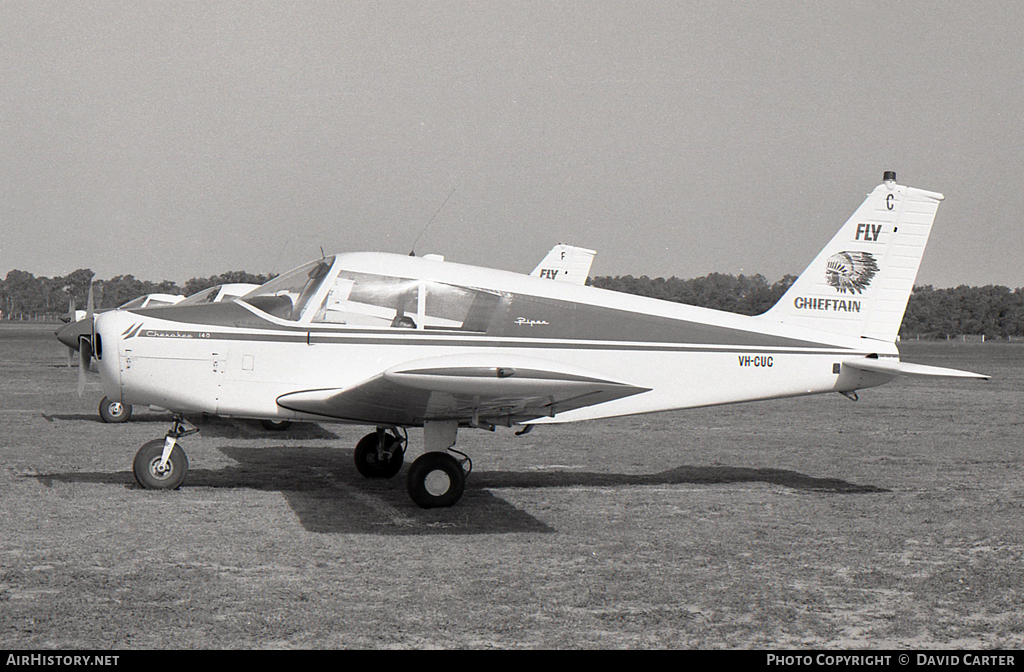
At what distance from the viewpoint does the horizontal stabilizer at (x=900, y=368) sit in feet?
27.2

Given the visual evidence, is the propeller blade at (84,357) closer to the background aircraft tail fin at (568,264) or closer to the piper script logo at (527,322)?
the piper script logo at (527,322)

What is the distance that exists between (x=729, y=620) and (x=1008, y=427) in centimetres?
1255

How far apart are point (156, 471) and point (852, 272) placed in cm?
680

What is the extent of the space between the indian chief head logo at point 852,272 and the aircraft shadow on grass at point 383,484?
6.51 feet

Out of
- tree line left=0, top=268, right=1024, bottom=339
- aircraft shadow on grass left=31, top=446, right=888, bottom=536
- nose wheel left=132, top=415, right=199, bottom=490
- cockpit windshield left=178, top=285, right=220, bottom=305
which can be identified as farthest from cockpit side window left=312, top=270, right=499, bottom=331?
tree line left=0, top=268, right=1024, bottom=339

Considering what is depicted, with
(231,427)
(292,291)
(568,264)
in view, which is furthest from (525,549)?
(568,264)

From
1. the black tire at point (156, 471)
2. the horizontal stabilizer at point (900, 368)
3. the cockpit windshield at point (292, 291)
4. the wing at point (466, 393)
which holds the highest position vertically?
the horizontal stabilizer at point (900, 368)

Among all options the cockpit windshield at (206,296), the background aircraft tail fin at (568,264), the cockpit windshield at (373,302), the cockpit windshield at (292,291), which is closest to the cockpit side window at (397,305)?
the cockpit windshield at (373,302)

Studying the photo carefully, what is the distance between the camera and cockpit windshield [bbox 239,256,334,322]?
7.91 meters

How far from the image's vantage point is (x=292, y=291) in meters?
8.06

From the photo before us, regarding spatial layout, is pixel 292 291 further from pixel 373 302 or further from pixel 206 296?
pixel 206 296

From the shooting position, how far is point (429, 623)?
4.73m

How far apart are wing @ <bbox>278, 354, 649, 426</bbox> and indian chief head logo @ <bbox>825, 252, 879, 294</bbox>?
330cm

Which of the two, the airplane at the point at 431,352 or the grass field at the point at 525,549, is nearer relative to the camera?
the grass field at the point at 525,549
